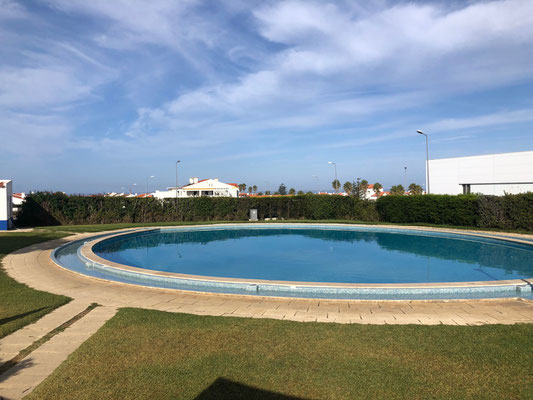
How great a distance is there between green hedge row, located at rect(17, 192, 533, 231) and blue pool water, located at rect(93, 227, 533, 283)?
3.06 meters

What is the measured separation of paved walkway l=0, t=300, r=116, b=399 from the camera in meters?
3.49

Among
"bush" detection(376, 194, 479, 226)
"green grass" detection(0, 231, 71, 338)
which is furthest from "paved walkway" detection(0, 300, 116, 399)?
"bush" detection(376, 194, 479, 226)

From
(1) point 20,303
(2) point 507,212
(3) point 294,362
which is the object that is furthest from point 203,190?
(3) point 294,362

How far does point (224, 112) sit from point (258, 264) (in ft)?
70.4

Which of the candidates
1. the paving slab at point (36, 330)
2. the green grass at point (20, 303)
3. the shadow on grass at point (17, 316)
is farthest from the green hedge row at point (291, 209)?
the shadow on grass at point (17, 316)

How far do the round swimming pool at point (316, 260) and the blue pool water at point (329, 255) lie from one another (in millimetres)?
29

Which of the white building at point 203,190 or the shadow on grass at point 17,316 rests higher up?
the white building at point 203,190

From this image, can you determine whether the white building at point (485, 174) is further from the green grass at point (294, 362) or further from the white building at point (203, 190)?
the white building at point (203, 190)

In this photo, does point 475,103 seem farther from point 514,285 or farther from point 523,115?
point 514,285

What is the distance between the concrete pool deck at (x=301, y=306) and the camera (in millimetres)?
5391

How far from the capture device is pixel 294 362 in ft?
12.5

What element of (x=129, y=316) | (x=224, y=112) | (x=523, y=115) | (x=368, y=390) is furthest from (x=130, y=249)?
(x=523, y=115)

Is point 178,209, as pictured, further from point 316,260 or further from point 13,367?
point 13,367

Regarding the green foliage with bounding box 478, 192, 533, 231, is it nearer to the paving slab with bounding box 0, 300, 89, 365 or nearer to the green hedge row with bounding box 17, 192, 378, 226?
the green hedge row with bounding box 17, 192, 378, 226
